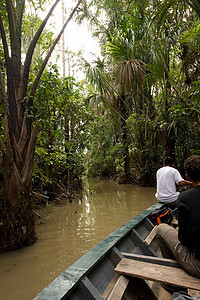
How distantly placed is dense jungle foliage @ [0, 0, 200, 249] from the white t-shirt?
7.75 feet

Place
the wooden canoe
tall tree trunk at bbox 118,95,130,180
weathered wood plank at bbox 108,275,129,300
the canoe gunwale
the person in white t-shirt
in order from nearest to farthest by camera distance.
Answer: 1. the canoe gunwale
2. the wooden canoe
3. weathered wood plank at bbox 108,275,129,300
4. the person in white t-shirt
5. tall tree trunk at bbox 118,95,130,180

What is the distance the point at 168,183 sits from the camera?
3852mm

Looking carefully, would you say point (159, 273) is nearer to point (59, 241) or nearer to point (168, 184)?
point (168, 184)

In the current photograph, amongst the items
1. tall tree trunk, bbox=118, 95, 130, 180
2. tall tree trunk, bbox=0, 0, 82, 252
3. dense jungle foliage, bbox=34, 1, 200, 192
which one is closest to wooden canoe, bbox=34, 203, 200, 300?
tall tree trunk, bbox=0, 0, 82, 252

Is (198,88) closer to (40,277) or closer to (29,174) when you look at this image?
(29,174)

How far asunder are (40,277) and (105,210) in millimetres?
3799

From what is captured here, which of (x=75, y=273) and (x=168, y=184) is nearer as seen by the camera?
(x=75, y=273)

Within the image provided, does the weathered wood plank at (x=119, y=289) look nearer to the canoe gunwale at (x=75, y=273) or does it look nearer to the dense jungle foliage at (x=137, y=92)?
the canoe gunwale at (x=75, y=273)

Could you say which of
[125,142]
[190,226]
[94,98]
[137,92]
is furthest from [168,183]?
[94,98]

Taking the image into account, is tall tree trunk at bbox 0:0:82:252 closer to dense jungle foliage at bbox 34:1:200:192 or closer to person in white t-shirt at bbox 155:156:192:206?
dense jungle foliage at bbox 34:1:200:192

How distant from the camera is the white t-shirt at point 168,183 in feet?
12.6

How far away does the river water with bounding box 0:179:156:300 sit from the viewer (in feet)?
9.61

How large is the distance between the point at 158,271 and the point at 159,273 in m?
0.03

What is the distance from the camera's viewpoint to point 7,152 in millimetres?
3709
